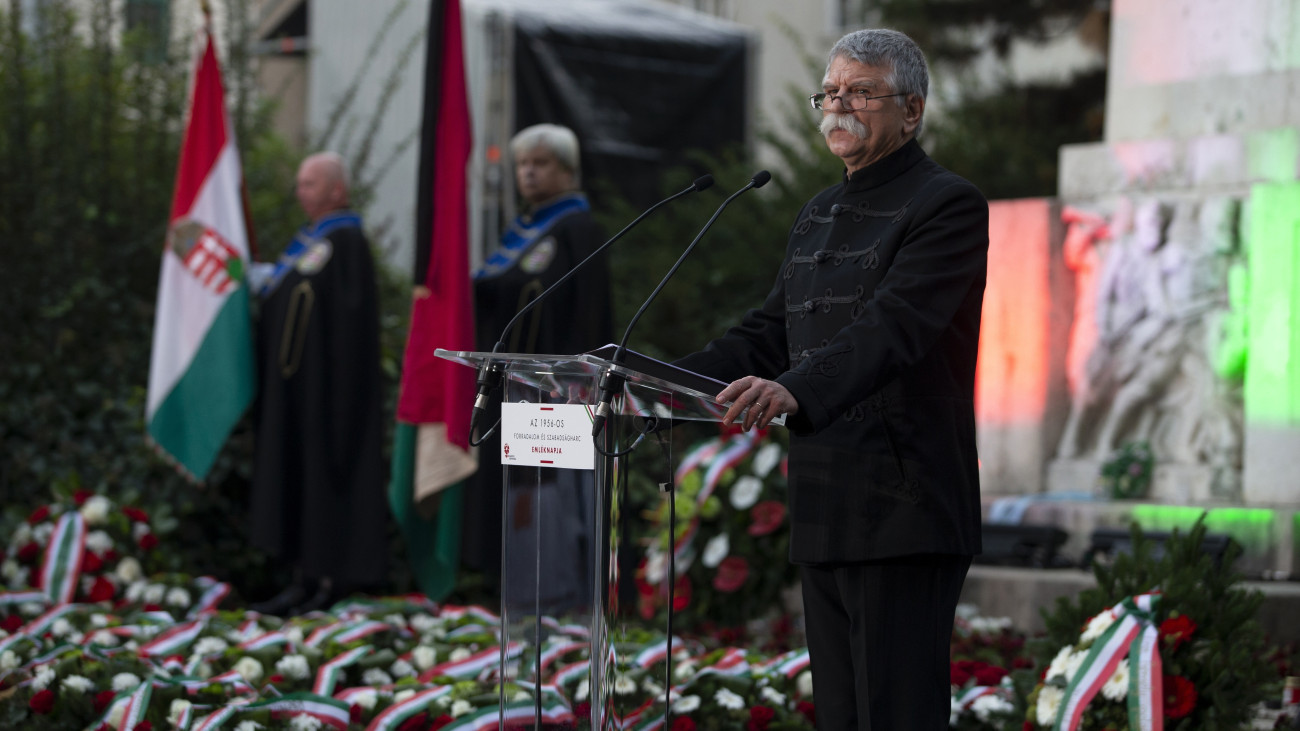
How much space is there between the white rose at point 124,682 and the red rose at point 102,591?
6.61ft

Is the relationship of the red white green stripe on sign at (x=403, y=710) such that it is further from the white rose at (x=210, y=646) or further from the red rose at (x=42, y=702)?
the white rose at (x=210, y=646)

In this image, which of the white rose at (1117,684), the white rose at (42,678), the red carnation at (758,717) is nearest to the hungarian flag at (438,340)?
the white rose at (42,678)

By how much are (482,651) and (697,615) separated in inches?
61.6

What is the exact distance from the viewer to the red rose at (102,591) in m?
6.19

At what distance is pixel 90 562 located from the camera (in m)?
6.23

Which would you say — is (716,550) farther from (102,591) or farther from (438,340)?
(102,591)

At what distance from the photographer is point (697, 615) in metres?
6.25

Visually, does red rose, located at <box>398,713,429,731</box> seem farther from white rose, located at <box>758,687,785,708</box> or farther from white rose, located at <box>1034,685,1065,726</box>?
white rose, located at <box>1034,685,1065,726</box>

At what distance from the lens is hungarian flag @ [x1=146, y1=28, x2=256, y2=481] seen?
6.83 m

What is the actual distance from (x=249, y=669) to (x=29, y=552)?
7.39 ft

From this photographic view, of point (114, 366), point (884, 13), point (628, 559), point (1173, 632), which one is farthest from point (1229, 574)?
point (884, 13)

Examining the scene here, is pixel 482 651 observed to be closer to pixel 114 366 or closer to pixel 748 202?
pixel 114 366

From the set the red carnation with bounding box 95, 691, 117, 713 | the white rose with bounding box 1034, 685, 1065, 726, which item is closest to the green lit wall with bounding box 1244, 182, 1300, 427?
the white rose with bounding box 1034, 685, 1065, 726

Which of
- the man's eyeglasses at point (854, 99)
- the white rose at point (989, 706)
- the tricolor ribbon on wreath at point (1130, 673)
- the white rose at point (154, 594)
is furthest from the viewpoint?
the white rose at point (154, 594)
